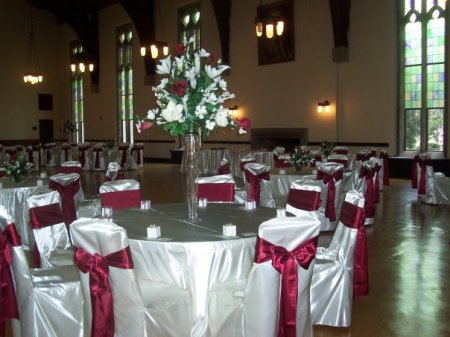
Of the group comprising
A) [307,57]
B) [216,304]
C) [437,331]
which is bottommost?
[437,331]

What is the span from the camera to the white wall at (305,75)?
13391 millimetres

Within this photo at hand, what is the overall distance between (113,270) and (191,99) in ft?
4.36

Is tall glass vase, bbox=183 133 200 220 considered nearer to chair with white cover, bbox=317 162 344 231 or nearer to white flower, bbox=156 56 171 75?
white flower, bbox=156 56 171 75

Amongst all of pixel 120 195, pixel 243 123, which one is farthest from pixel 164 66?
pixel 120 195

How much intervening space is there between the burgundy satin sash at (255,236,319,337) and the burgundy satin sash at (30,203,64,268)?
204 centimetres

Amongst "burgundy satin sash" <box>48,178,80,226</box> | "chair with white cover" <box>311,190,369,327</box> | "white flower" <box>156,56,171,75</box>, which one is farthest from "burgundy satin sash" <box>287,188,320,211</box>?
"burgundy satin sash" <box>48,178,80,226</box>

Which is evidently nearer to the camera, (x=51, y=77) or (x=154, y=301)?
(x=154, y=301)

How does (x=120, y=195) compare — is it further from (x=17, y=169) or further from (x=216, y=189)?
(x=17, y=169)

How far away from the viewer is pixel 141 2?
60.1 ft

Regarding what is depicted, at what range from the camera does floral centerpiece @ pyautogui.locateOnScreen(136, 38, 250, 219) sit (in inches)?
133

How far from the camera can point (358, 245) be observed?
3.70m

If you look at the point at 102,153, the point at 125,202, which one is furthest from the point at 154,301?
the point at 102,153

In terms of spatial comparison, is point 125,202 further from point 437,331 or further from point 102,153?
point 102,153

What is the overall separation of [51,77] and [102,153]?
10.1 metres
